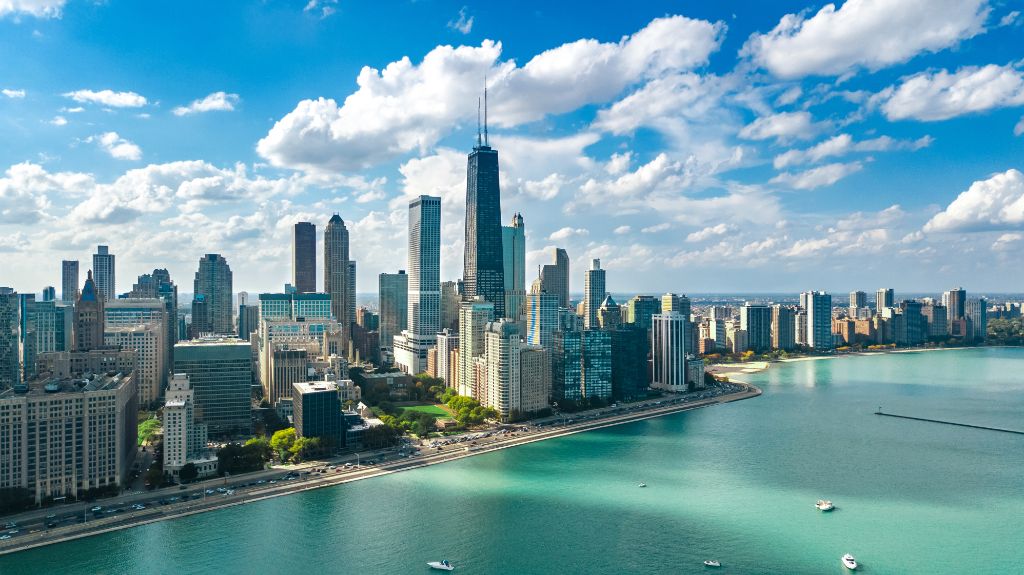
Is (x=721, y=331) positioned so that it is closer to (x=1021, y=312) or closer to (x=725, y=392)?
(x=725, y=392)

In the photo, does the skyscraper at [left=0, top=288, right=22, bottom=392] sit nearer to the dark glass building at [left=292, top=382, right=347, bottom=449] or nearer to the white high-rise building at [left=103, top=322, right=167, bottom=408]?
the white high-rise building at [left=103, top=322, right=167, bottom=408]

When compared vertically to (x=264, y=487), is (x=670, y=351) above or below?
above

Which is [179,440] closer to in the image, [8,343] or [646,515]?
[8,343]

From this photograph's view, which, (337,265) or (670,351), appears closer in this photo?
(670,351)

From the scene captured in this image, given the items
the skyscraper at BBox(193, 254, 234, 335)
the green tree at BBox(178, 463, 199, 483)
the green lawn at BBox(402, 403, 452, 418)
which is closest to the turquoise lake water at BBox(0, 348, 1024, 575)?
the green tree at BBox(178, 463, 199, 483)

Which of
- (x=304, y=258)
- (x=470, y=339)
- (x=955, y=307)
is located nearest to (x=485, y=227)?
(x=470, y=339)
